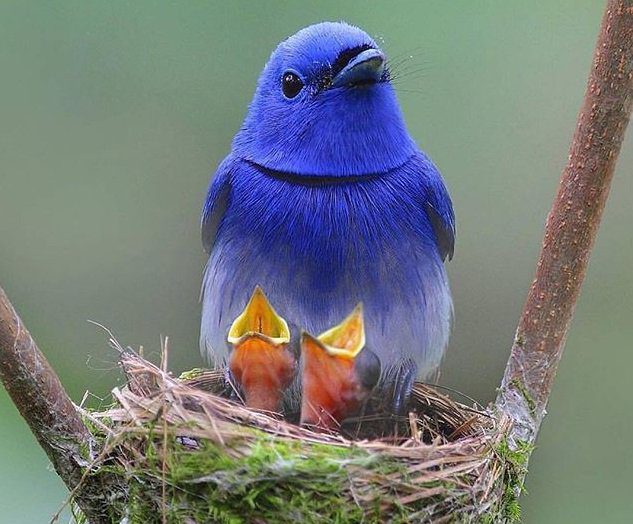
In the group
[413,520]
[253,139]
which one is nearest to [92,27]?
[253,139]

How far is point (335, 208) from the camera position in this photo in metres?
4.52

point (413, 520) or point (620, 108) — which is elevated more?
point (620, 108)

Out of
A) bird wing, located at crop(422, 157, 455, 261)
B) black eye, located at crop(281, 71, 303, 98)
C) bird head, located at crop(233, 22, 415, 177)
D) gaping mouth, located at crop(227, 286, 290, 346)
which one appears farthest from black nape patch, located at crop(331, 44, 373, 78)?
gaping mouth, located at crop(227, 286, 290, 346)

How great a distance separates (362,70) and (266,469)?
61.4 inches

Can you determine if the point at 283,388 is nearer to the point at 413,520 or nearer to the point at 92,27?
the point at 413,520

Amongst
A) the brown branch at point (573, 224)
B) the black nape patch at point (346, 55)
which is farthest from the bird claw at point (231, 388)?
the black nape patch at point (346, 55)

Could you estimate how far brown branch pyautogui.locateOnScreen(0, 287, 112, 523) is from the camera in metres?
3.39

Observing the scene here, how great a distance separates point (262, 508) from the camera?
3559 millimetres

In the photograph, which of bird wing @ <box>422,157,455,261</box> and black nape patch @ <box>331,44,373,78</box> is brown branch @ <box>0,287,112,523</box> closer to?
black nape patch @ <box>331,44,373,78</box>

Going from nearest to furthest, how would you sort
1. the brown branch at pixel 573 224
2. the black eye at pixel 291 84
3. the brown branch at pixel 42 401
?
the brown branch at pixel 42 401 < the brown branch at pixel 573 224 < the black eye at pixel 291 84

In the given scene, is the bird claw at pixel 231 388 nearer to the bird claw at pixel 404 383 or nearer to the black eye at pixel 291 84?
the bird claw at pixel 404 383

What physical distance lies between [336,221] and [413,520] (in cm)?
130

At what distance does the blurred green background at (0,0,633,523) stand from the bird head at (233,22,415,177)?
989mm

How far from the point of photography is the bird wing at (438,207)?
4766mm
